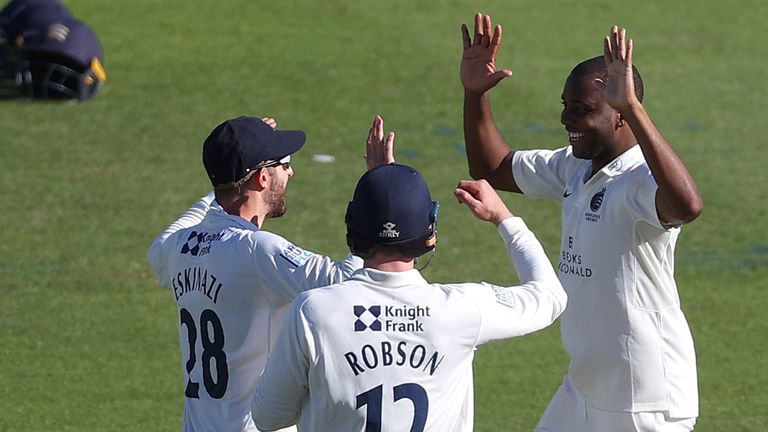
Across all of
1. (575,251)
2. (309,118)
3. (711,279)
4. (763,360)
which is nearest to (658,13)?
(309,118)

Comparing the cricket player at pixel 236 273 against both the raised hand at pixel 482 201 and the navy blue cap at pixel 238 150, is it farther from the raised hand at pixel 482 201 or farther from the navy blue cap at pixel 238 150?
the raised hand at pixel 482 201

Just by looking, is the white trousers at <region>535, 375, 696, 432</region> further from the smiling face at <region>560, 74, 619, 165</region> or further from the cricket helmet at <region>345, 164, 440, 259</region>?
the cricket helmet at <region>345, 164, 440, 259</region>

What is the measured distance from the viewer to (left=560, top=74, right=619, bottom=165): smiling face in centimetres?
543

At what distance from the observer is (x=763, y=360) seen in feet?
29.3

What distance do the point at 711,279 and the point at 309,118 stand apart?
16.7 ft

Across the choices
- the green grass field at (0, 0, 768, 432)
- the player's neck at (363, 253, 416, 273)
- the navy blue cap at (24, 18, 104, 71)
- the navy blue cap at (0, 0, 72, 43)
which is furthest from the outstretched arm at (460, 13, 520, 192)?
the navy blue cap at (0, 0, 72, 43)

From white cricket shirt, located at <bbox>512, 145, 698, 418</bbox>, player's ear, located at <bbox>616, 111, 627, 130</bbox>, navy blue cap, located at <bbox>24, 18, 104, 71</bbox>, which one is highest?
navy blue cap, located at <bbox>24, 18, 104, 71</bbox>

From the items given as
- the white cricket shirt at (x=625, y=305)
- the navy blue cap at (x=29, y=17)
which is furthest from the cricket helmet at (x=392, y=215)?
the navy blue cap at (x=29, y=17)

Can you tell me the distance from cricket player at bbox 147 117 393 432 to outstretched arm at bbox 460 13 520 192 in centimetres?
126

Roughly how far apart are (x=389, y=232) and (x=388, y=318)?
0.26 m

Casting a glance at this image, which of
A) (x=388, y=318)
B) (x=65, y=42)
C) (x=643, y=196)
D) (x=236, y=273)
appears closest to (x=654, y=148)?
(x=643, y=196)

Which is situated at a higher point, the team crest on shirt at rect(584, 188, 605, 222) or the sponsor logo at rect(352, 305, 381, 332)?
the team crest on shirt at rect(584, 188, 605, 222)

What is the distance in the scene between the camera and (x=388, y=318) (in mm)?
3992

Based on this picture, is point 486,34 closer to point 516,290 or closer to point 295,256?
point 295,256
